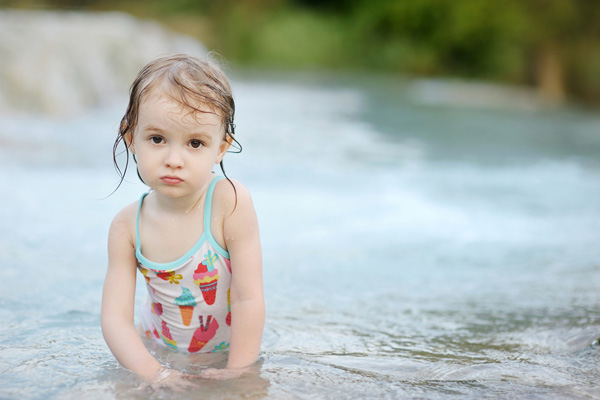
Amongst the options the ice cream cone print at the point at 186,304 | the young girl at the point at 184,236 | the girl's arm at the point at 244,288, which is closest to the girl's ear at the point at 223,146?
the young girl at the point at 184,236

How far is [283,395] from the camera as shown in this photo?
1635 millimetres

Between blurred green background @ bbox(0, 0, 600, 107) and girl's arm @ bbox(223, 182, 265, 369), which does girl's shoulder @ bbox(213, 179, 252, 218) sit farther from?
blurred green background @ bbox(0, 0, 600, 107)

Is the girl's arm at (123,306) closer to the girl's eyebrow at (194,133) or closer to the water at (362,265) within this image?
the water at (362,265)

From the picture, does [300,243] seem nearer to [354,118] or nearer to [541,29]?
[354,118]

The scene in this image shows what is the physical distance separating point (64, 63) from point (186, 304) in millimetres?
7139

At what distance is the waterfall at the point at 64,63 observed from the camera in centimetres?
749

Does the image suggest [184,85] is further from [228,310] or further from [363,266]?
[363,266]

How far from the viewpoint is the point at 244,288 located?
5.99ft

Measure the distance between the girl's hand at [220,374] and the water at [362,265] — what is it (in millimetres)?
39

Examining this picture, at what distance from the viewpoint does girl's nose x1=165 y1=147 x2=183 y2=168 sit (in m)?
1.68

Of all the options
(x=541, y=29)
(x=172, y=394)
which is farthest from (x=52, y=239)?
(x=541, y=29)

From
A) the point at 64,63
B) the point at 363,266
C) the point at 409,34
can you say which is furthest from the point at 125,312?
the point at 409,34

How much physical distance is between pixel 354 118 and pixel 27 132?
14.5 feet

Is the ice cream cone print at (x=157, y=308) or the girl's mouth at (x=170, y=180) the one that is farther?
the ice cream cone print at (x=157, y=308)
